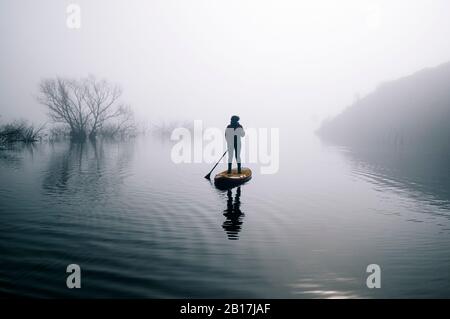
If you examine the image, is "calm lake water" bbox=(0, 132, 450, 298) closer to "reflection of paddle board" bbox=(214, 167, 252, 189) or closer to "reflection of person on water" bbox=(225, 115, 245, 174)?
"reflection of paddle board" bbox=(214, 167, 252, 189)

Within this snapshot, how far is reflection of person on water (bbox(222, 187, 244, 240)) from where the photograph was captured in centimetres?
815

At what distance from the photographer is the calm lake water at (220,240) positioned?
17.2 ft

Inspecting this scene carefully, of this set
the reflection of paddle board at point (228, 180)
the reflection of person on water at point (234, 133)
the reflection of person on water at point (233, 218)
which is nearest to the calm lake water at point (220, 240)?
the reflection of person on water at point (233, 218)

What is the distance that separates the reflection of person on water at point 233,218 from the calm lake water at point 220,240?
6 centimetres

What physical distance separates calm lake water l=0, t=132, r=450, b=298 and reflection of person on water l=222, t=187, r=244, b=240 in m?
0.06

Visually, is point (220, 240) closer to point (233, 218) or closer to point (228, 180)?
point (233, 218)

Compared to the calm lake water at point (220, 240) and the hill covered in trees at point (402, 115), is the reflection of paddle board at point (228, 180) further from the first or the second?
the hill covered in trees at point (402, 115)

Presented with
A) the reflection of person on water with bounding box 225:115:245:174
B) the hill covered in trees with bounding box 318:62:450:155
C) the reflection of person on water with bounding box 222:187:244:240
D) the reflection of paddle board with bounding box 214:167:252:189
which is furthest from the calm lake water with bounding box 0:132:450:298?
the hill covered in trees with bounding box 318:62:450:155

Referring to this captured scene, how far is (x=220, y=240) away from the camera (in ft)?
24.6

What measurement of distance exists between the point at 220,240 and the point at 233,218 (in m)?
2.14

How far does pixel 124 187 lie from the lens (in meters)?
14.4
